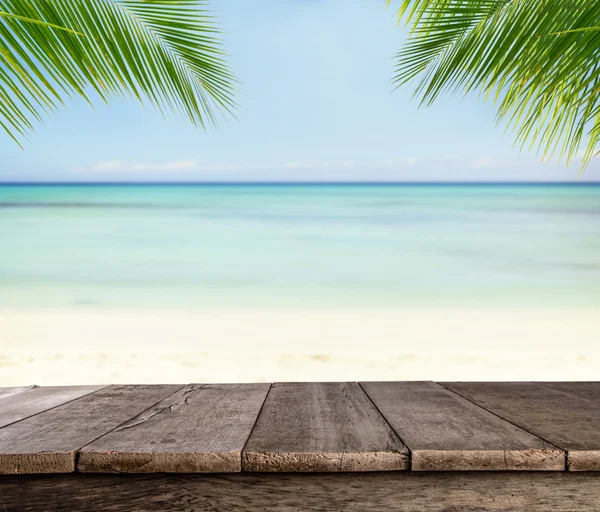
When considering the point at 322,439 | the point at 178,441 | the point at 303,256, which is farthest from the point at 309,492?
the point at 303,256

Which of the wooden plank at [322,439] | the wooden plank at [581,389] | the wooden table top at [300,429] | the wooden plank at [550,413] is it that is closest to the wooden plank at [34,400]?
the wooden table top at [300,429]

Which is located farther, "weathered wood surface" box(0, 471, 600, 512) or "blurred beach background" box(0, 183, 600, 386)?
"blurred beach background" box(0, 183, 600, 386)

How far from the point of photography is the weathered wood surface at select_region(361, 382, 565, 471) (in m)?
0.79

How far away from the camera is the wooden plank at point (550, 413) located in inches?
31.5

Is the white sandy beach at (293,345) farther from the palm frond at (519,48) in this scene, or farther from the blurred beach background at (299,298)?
the palm frond at (519,48)

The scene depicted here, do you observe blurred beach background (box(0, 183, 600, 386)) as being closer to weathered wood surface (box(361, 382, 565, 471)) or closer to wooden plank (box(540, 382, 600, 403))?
wooden plank (box(540, 382, 600, 403))

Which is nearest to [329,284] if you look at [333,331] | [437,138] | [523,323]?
[333,331]

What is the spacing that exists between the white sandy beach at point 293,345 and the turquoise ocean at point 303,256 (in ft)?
1.77

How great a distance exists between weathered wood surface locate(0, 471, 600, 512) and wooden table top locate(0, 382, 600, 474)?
2 centimetres

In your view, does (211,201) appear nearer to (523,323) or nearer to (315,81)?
(315,81)

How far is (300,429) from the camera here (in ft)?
2.94

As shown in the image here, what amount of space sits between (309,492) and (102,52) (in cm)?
89

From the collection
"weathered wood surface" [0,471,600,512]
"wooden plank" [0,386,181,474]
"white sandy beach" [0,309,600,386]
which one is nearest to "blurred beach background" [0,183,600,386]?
"white sandy beach" [0,309,600,386]

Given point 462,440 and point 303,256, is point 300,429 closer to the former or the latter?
point 462,440
